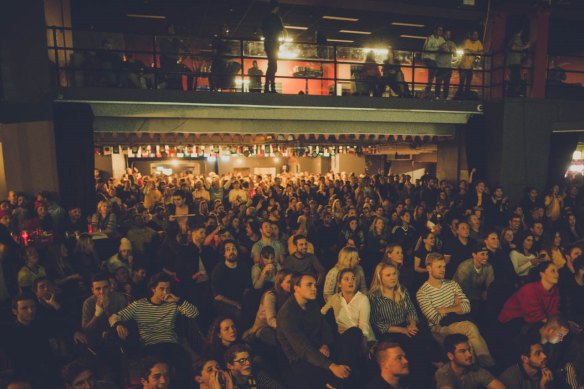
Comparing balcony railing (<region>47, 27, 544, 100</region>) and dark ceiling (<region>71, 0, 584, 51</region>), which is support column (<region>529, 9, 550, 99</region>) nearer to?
A: balcony railing (<region>47, 27, 544, 100</region>)

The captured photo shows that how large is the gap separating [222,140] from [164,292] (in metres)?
8.84

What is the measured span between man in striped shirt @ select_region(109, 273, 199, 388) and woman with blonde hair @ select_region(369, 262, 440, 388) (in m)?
1.91

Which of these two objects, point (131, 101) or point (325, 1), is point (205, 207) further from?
point (325, 1)

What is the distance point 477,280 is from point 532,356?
5.82 feet

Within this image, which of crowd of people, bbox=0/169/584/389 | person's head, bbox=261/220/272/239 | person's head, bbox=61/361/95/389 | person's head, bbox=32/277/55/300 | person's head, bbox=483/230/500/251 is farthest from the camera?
person's head, bbox=261/220/272/239

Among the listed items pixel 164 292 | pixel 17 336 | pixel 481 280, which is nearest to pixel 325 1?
pixel 481 280

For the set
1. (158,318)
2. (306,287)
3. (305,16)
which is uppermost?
(305,16)

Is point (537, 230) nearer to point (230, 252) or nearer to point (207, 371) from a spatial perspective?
point (230, 252)

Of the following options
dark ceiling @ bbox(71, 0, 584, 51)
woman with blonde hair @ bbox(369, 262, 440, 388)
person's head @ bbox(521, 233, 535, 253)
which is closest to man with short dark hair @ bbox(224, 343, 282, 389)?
woman with blonde hair @ bbox(369, 262, 440, 388)

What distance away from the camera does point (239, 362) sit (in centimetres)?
304

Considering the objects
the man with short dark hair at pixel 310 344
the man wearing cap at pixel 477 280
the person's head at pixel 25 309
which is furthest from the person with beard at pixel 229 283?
the man wearing cap at pixel 477 280

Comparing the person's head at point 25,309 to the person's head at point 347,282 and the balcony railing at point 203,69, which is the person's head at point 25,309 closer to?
the person's head at point 347,282

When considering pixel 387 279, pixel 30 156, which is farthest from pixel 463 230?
pixel 30 156

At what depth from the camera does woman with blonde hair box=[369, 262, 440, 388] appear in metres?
3.65
